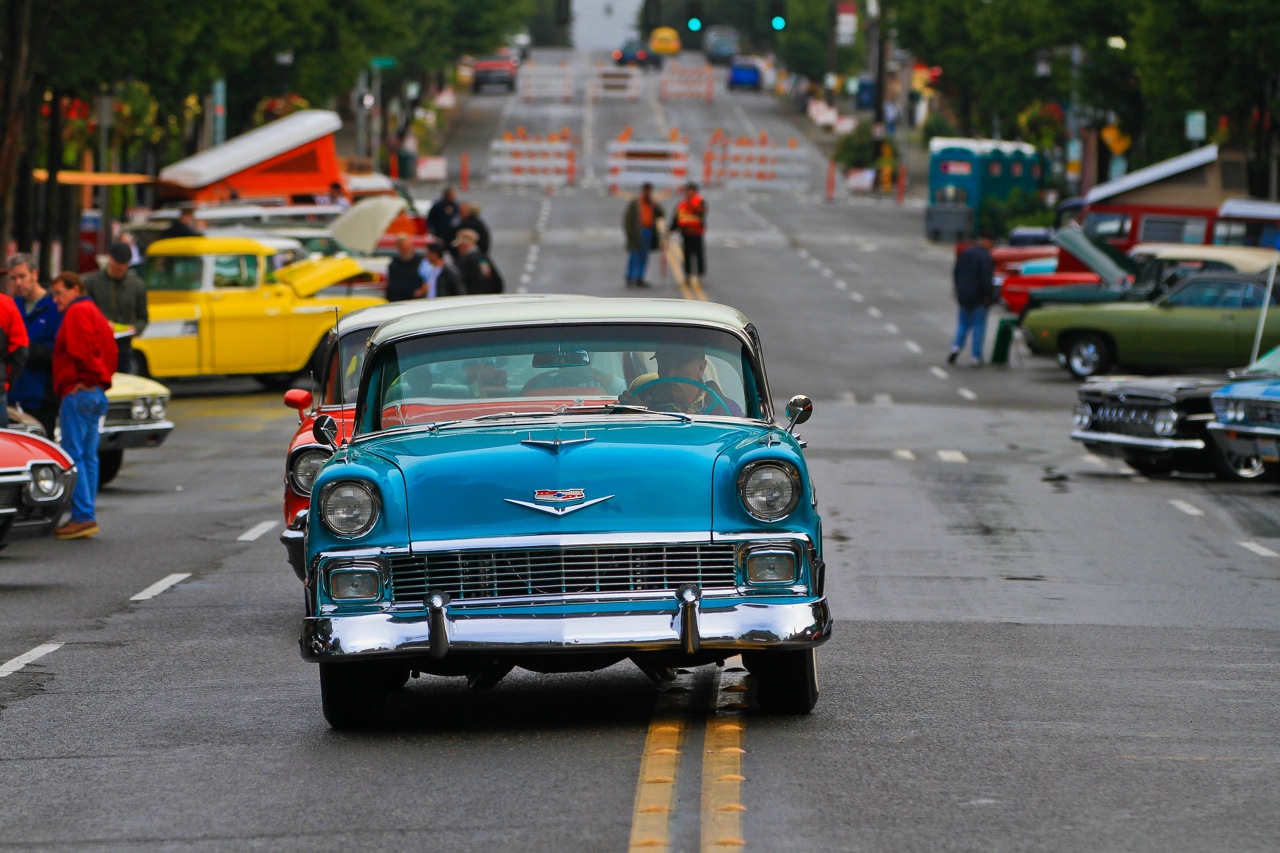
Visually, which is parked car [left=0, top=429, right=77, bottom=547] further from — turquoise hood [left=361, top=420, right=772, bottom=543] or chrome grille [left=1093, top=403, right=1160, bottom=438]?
chrome grille [left=1093, top=403, right=1160, bottom=438]

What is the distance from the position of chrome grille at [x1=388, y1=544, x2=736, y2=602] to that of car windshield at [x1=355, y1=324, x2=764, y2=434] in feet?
3.52

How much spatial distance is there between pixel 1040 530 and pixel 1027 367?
53.9 ft

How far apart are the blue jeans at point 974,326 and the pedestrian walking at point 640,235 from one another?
30.8ft

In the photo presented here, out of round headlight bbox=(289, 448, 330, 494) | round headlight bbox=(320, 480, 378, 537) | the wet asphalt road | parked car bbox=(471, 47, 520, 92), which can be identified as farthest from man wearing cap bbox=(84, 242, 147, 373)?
parked car bbox=(471, 47, 520, 92)

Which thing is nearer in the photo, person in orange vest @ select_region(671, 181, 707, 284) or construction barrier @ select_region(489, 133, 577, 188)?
person in orange vest @ select_region(671, 181, 707, 284)

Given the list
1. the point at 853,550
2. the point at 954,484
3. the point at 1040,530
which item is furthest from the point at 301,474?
the point at 954,484

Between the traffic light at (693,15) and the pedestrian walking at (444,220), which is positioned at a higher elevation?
the traffic light at (693,15)

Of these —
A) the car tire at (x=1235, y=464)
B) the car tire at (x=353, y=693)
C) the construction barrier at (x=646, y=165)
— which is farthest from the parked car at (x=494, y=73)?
the car tire at (x=353, y=693)

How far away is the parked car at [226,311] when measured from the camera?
1010 inches

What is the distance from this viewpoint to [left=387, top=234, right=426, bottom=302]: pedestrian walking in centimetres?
2653

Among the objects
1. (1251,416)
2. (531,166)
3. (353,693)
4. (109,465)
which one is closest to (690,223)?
(109,465)

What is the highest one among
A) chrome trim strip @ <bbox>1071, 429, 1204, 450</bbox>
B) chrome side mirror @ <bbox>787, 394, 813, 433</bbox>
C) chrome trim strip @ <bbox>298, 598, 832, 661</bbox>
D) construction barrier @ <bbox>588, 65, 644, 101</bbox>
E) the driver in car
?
construction barrier @ <bbox>588, 65, 644, 101</bbox>

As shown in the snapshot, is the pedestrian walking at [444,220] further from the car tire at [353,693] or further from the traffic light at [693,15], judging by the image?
the car tire at [353,693]

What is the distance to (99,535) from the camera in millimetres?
16141
